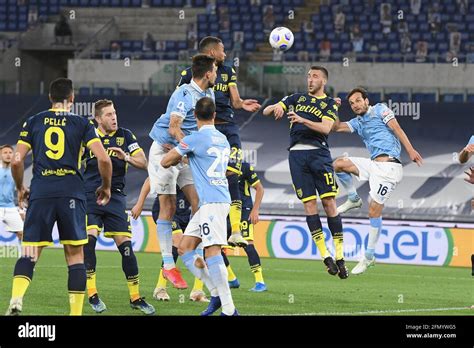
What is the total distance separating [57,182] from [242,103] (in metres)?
3.41

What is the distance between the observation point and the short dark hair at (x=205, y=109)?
1069cm

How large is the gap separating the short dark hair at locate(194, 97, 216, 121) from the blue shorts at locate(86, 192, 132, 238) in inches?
81.4

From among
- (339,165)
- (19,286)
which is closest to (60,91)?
(19,286)

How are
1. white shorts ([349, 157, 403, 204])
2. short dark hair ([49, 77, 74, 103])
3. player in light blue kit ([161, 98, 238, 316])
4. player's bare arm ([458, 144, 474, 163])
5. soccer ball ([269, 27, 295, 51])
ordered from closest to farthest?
short dark hair ([49, 77, 74, 103])
player in light blue kit ([161, 98, 238, 316])
player's bare arm ([458, 144, 474, 163])
soccer ball ([269, 27, 295, 51])
white shorts ([349, 157, 403, 204])

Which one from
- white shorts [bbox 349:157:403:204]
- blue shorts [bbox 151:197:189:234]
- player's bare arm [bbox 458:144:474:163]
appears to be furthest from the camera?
white shorts [bbox 349:157:403:204]

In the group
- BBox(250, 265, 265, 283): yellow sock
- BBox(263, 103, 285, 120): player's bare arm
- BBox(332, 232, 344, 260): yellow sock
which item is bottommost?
BBox(250, 265, 265, 283): yellow sock

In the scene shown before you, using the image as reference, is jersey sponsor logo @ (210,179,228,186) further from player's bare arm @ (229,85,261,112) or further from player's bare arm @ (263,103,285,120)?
player's bare arm @ (263,103,285,120)

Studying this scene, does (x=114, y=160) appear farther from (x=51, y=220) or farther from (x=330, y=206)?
(x=330, y=206)

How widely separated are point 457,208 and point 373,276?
550 cm

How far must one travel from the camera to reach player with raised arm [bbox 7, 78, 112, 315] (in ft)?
33.9

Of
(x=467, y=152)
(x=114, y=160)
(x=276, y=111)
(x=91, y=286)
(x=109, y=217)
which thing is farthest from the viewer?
(x=276, y=111)

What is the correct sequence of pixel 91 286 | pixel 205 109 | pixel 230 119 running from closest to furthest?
pixel 205 109 < pixel 91 286 < pixel 230 119

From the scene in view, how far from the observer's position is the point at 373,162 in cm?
1648

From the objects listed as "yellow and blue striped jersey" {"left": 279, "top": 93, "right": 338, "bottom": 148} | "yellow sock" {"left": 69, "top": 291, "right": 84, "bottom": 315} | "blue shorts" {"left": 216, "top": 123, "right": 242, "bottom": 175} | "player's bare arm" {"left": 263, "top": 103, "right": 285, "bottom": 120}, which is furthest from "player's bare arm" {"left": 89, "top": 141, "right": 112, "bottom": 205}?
"yellow and blue striped jersey" {"left": 279, "top": 93, "right": 338, "bottom": 148}
